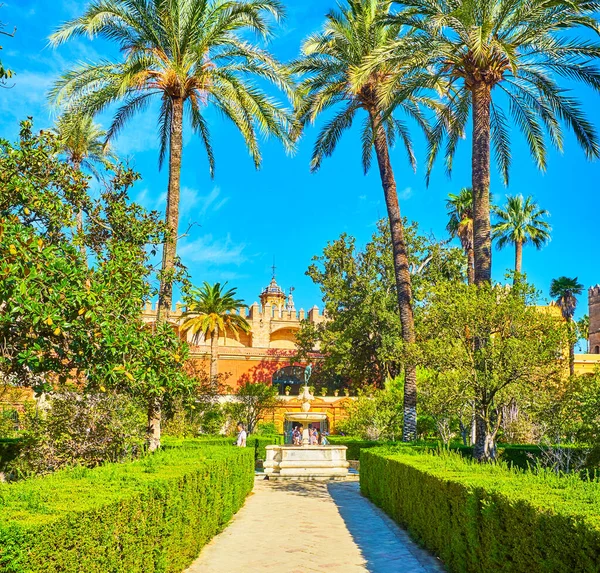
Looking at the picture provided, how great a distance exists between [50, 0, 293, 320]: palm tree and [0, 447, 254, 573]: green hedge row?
5.57 meters

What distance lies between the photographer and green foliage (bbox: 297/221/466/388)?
114 feet

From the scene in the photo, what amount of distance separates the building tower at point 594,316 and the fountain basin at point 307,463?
46.0m

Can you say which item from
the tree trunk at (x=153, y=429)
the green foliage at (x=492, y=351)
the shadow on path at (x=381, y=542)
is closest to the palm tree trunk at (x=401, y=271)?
the shadow on path at (x=381, y=542)

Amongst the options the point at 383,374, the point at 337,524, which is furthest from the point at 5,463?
the point at 383,374

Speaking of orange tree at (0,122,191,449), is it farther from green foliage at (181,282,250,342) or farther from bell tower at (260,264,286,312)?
bell tower at (260,264,286,312)

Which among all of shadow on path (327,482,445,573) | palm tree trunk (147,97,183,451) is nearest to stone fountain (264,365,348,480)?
shadow on path (327,482,445,573)

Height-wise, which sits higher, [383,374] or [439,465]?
[383,374]

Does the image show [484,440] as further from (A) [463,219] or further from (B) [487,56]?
(A) [463,219]

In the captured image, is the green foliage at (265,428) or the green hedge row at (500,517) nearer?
the green hedge row at (500,517)

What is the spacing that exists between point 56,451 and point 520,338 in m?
7.78

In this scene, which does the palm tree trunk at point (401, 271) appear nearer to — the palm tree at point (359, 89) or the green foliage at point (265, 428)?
the palm tree at point (359, 89)

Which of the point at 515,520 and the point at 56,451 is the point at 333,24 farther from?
the point at 515,520

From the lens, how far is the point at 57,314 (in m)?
6.84

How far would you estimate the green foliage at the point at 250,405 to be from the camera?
3425 cm
